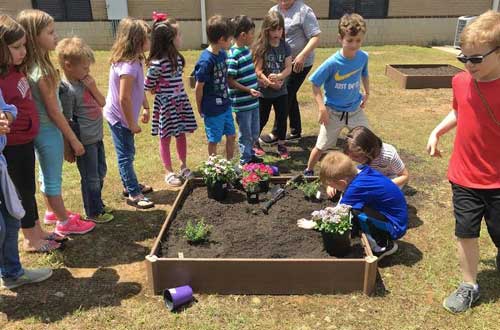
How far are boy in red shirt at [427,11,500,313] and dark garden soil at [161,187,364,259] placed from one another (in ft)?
2.54

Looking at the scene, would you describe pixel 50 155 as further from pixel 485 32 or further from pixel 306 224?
pixel 485 32

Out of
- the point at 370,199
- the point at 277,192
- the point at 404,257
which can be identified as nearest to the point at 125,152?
the point at 277,192

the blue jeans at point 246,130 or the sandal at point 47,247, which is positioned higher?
the blue jeans at point 246,130

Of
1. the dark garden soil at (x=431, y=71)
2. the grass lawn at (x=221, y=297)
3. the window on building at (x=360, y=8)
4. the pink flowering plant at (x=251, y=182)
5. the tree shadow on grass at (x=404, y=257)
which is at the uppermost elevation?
the window on building at (x=360, y=8)

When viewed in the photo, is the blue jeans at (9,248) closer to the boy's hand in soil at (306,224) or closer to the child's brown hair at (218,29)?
the boy's hand in soil at (306,224)

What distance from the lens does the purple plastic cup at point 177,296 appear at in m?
3.19

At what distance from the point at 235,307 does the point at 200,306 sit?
0.25 meters

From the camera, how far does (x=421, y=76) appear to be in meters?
9.76

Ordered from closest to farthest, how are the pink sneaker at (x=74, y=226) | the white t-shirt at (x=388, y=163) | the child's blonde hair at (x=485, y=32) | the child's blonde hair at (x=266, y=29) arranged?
the child's blonde hair at (x=485, y=32)
the pink sneaker at (x=74, y=226)
the white t-shirt at (x=388, y=163)
the child's blonde hair at (x=266, y=29)

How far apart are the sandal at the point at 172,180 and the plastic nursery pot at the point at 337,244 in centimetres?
233

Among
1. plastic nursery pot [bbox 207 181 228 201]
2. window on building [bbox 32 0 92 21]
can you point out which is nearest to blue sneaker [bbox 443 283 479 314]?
plastic nursery pot [bbox 207 181 228 201]

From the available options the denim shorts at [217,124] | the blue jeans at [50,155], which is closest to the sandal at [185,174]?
the denim shorts at [217,124]

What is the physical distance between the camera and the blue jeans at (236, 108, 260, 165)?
550 cm

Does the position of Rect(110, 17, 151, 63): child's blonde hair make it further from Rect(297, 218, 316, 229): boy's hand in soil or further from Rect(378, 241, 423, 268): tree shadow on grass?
Rect(378, 241, 423, 268): tree shadow on grass
